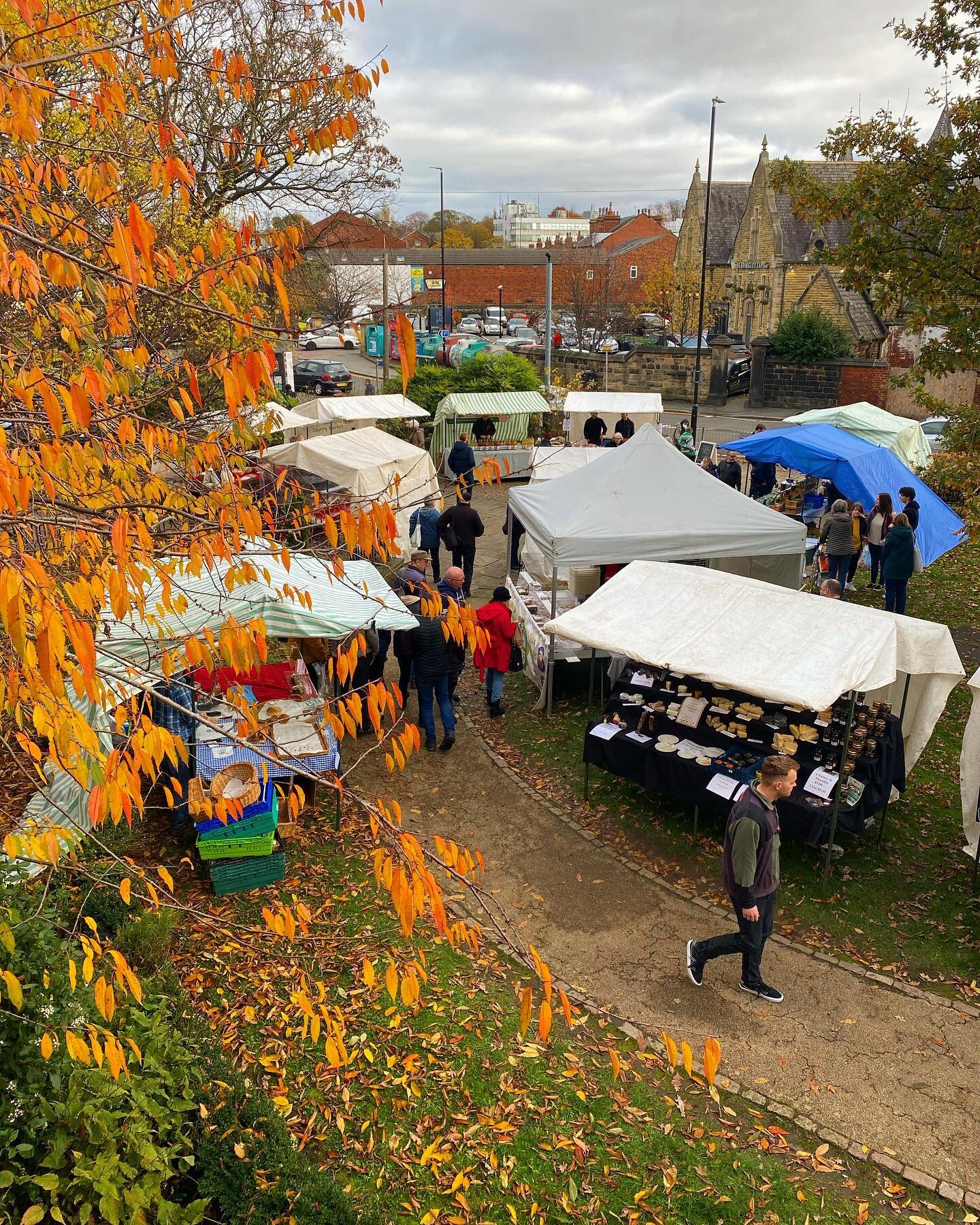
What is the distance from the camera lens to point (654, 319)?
60.6 meters

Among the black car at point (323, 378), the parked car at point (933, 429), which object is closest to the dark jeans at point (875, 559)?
the parked car at point (933, 429)

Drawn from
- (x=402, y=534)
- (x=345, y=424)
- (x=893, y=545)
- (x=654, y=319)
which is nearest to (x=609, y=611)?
(x=893, y=545)

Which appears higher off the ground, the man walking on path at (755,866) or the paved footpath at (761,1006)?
the man walking on path at (755,866)

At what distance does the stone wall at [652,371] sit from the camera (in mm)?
37000

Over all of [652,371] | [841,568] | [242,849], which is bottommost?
[242,849]

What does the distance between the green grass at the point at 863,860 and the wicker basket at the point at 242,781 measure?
306cm

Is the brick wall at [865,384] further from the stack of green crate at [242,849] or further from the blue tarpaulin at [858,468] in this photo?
the stack of green crate at [242,849]

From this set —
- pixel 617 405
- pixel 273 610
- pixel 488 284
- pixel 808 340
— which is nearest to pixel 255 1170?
pixel 273 610

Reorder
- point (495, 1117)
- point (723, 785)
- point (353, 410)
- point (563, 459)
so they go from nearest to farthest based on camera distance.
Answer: point (495, 1117) → point (723, 785) → point (563, 459) → point (353, 410)

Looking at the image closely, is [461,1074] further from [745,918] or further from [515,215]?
[515,215]

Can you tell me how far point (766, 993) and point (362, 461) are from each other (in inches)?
439

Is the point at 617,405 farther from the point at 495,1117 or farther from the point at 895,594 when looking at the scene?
the point at 495,1117

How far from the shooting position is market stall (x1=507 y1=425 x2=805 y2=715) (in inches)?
410

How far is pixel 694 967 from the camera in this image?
20.5 feet
